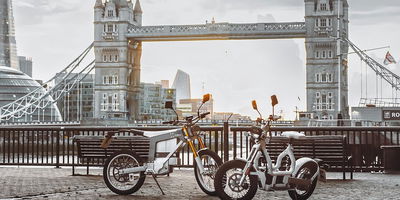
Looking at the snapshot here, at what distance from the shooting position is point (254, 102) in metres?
8.39

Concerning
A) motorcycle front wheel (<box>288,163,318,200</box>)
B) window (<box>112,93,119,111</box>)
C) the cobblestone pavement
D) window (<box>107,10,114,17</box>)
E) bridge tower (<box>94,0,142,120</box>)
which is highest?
window (<box>107,10,114,17</box>)

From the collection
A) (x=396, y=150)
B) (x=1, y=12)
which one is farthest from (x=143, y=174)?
(x=1, y=12)

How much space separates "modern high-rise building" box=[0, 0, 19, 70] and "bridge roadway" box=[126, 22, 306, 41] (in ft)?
135

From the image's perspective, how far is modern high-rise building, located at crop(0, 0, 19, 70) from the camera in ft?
393

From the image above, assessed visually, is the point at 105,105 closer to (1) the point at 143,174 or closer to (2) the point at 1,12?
(2) the point at 1,12

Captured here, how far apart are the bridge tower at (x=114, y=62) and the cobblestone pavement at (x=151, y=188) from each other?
82.9 m

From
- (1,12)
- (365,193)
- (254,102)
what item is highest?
(1,12)

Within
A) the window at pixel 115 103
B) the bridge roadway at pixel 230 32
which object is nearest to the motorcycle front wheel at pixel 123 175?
the bridge roadway at pixel 230 32

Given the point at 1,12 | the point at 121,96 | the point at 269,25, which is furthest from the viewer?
the point at 1,12

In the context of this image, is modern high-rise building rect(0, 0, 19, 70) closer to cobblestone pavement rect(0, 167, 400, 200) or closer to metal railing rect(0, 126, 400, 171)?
metal railing rect(0, 126, 400, 171)

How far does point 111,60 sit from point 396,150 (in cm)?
8655

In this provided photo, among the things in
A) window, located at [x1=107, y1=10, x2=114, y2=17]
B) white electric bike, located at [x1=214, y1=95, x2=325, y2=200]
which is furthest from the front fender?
window, located at [x1=107, y1=10, x2=114, y2=17]

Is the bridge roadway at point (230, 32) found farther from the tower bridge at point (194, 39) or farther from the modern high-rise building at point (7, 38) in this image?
the modern high-rise building at point (7, 38)

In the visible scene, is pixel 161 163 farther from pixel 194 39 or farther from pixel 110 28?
pixel 110 28
